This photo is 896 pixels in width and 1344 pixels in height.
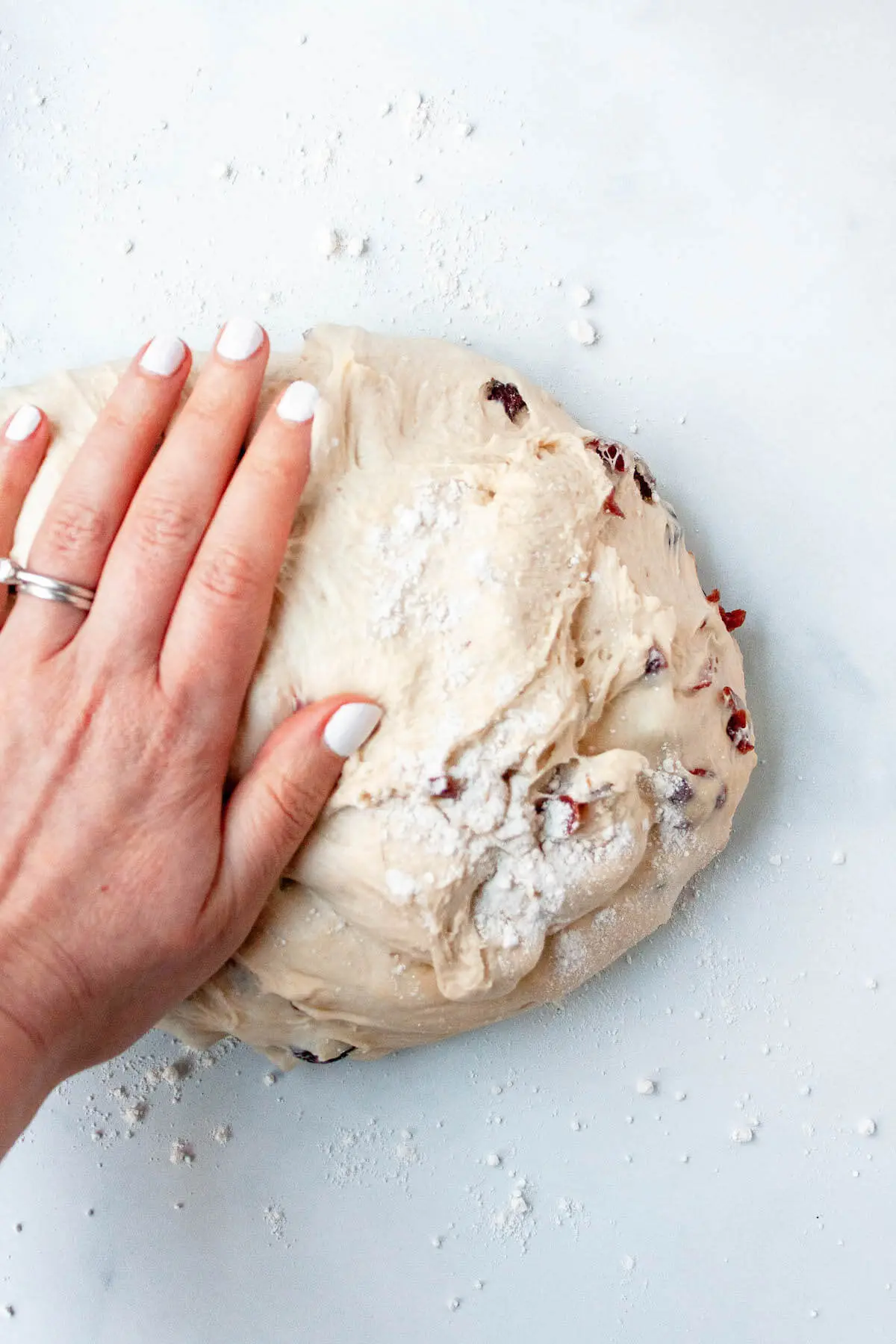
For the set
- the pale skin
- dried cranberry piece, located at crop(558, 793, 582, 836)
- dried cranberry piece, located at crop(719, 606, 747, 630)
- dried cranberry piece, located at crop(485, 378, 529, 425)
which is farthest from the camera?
dried cranberry piece, located at crop(719, 606, 747, 630)

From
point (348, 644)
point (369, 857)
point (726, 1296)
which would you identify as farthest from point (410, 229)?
point (726, 1296)

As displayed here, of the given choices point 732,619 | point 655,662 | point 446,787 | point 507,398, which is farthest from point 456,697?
point 732,619

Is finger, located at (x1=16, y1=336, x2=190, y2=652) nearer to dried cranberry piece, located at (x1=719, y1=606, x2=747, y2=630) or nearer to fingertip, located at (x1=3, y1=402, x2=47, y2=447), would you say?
fingertip, located at (x1=3, y1=402, x2=47, y2=447)

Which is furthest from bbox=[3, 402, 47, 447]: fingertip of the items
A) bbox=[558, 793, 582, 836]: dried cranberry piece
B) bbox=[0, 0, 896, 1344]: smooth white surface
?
bbox=[558, 793, 582, 836]: dried cranberry piece

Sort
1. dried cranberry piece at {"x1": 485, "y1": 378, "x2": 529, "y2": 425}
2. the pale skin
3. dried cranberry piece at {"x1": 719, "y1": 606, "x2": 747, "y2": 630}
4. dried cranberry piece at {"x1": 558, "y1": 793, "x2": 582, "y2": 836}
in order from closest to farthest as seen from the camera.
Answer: the pale skin, dried cranberry piece at {"x1": 558, "y1": 793, "x2": 582, "y2": 836}, dried cranberry piece at {"x1": 485, "y1": 378, "x2": 529, "y2": 425}, dried cranberry piece at {"x1": 719, "y1": 606, "x2": 747, "y2": 630}

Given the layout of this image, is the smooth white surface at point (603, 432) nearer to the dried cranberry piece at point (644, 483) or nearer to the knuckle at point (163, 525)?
the dried cranberry piece at point (644, 483)

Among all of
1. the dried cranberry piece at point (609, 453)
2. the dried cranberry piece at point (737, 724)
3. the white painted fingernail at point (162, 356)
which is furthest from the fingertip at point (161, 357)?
the dried cranberry piece at point (737, 724)
